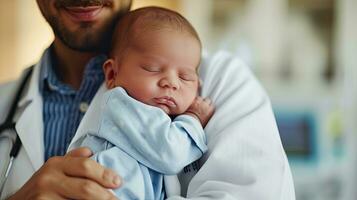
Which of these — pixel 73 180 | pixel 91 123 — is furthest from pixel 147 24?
pixel 73 180

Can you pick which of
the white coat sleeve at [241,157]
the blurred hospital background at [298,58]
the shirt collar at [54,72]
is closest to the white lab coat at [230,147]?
the white coat sleeve at [241,157]

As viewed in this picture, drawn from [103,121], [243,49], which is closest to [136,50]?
[103,121]

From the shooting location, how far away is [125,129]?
0.93 m

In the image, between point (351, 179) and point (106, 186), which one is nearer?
point (106, 186)

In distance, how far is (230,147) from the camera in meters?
0.93

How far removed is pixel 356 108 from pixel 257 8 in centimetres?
89

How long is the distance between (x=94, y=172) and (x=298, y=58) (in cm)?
291

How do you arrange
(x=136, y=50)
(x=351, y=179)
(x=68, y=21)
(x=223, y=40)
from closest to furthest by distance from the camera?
(x=136, y=50)
(x=68, y=21)
(x=351, y=179)
(x=223, y=40)

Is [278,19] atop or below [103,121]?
below

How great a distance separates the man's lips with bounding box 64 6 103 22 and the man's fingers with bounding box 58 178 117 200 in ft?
1.37

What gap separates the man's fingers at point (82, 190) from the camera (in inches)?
34.3

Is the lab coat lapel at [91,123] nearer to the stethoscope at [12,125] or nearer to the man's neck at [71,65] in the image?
the stethoscope at [12,125]

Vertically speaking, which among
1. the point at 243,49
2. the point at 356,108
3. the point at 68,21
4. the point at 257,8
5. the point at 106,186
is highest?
the point at 68,21

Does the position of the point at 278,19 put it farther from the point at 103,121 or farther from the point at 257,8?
the point at 103,121
